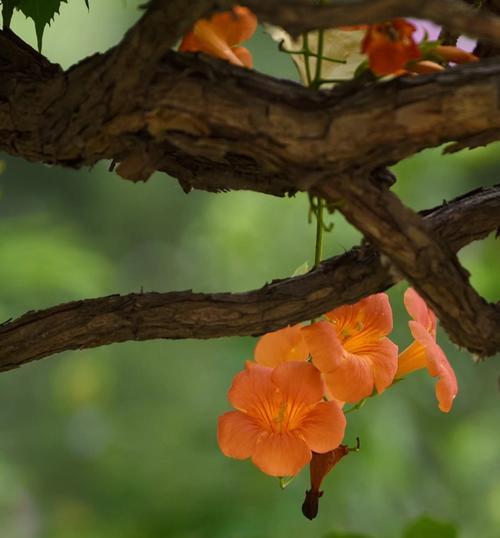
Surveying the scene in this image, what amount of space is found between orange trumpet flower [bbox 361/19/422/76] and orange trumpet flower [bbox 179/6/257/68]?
0.20ft

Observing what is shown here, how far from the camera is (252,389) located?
1.68 ft

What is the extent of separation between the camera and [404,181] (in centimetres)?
160

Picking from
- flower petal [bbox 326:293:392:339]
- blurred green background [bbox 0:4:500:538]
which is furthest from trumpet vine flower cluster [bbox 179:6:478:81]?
blurred green background [bbox 0:4:500:538]

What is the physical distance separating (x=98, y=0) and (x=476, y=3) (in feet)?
5.10

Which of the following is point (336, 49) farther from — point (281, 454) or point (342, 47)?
point (281, 454)

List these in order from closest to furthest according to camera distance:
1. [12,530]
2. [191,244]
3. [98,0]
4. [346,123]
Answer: [346,123] < [12,530] < [191,244] < [98,0]

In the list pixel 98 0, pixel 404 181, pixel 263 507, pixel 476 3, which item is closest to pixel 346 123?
pixel 476 3

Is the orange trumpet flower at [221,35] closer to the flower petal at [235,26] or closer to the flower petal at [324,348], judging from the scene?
the flower petal at [235,26]

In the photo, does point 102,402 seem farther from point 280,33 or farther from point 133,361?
point 280,33

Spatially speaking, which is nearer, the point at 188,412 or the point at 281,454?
the point at 281,454

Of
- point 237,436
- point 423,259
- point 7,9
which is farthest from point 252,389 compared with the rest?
point 7,9

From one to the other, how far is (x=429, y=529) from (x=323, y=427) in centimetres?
9

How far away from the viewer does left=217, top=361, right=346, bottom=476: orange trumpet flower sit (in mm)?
487

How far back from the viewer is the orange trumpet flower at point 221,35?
422 mm
